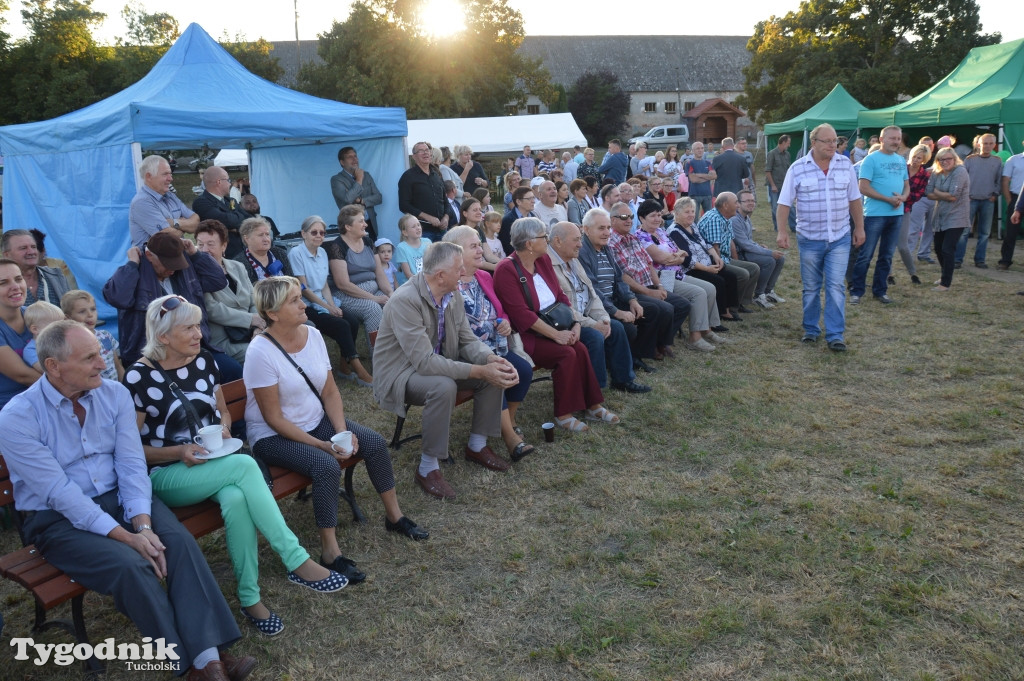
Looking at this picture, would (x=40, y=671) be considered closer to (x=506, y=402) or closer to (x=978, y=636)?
(x=506, y=402)

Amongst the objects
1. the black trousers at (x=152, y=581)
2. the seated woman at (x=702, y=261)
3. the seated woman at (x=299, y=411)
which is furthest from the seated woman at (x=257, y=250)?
the seated woman at (x=702, y=261)

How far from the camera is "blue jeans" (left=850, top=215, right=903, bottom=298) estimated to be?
832 centimetres

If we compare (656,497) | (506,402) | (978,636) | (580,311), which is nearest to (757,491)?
(656,497)

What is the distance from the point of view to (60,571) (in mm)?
2689

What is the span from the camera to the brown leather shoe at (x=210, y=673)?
2607 millimetres

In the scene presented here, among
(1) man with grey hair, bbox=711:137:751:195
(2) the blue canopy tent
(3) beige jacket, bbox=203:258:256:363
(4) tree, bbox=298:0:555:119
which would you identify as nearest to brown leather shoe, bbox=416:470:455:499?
(3) beige jacket, bbox=203:258:256:363

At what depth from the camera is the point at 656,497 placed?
4.07 meters

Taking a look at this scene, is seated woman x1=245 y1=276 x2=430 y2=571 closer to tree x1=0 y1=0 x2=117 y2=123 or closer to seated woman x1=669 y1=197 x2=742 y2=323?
seated woman x1=669 y1=197 x2=742 y2=323

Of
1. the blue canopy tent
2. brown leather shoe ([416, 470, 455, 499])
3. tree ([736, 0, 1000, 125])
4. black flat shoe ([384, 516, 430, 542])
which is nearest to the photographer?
black flat shoe ([384, 516, 430, 542])

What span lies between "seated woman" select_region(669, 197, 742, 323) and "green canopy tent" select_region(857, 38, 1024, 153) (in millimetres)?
8206

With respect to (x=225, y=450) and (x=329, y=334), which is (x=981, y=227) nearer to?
(x=329, y=334)

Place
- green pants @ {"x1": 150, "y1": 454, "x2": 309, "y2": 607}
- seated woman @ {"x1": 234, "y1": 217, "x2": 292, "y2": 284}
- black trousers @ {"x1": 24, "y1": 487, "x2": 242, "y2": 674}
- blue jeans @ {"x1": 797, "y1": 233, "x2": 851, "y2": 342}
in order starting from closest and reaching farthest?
black trousers @ {"x1": 24, "y1": 487, "x2": 242, "y2": 674}
green pants @ {"x1": 150, "y1": 454, "x2": 309, "y2": 607}
seated woman @ {"x1": 234, "y1": 217, "x2": 292, "y2": 284}
blue jeans @ {"x1": 797, "y1": 233, "x2": 851, "y2": 342}

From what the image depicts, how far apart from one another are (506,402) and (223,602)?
7.95ft

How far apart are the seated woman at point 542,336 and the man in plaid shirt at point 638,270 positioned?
1.49m
